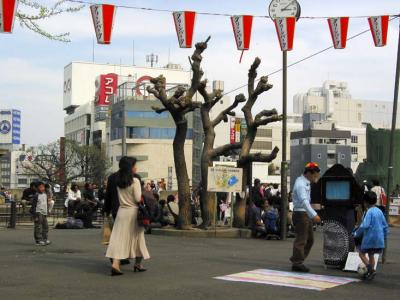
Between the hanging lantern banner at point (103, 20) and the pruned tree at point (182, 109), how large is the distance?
327cm

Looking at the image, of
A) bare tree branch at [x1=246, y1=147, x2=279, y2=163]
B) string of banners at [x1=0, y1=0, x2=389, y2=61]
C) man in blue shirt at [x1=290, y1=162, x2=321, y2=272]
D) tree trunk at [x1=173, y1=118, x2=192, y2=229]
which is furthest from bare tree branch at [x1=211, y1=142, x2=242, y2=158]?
man in blue shirt at [x1=290, y1=162, x2=321, y2=272]

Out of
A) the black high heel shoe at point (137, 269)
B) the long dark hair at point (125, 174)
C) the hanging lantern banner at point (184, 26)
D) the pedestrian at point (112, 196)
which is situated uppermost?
the hanging lantern banner at point (184, 26)

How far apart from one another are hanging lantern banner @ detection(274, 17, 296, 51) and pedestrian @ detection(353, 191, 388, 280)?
822cm

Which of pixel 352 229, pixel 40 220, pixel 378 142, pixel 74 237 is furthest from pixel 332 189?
pixel 378 142

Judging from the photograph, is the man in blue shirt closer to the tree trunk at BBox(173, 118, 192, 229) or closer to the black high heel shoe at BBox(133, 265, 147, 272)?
the black high heel shoe at BBox(133, 265, 147, 272)

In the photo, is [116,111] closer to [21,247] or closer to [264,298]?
[21,247]

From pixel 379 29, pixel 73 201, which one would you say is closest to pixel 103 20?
pixel 379 29

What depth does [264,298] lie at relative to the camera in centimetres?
823

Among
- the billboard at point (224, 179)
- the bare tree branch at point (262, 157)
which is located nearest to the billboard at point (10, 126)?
the bare tree branch at point (262, 157)

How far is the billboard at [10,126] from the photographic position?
82688 mm

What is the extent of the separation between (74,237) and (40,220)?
255 centimetres

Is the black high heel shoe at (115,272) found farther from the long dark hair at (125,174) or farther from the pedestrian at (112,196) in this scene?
the long dark hair at (125,174)

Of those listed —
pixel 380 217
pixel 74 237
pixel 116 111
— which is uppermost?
pixel 116 111

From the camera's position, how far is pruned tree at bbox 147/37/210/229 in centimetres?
1914
